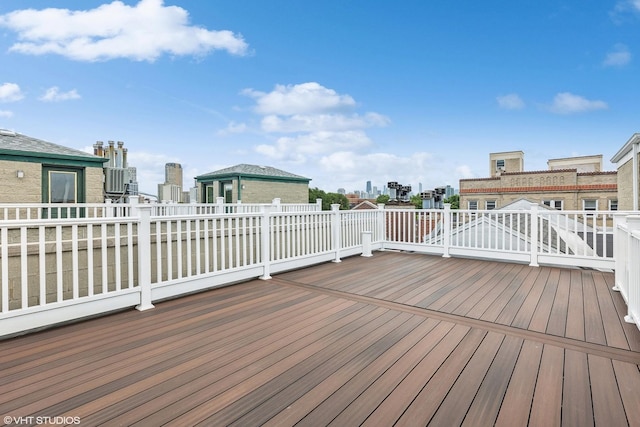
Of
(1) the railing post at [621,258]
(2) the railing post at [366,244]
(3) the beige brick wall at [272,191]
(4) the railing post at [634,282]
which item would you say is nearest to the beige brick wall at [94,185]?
(3) the beige brick wall at [272,191]

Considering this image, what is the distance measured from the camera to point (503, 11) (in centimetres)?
1014

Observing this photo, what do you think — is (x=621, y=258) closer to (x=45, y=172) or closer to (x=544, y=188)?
(x=45, y=172)

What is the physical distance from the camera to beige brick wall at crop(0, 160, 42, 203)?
7.01 meters

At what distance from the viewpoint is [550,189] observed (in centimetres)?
2366

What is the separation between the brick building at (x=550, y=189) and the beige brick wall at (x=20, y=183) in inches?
1078

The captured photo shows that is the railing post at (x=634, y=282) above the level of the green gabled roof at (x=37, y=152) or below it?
below

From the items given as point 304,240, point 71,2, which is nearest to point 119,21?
point 71,2

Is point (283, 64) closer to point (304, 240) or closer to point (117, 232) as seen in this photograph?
point (304, 240)

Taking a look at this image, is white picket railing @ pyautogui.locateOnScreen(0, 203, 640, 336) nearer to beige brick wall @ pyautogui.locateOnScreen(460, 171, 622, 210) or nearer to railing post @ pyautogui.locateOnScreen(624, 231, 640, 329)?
railing post @ pyautogui.locateOnScreen(624, 231, 640, 329)

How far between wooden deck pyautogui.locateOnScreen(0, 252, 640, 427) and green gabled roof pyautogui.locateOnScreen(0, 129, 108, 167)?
695 cm

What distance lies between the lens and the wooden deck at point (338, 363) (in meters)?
1.48

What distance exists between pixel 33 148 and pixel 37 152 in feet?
1.14

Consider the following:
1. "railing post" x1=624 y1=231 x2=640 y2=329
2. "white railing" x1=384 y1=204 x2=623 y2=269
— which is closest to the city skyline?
"white railing" x1=384 y1=204 x2=623 y2=269

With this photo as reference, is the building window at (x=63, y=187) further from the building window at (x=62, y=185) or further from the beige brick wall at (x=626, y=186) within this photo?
the beige brick wall at (x=626, y=186)
